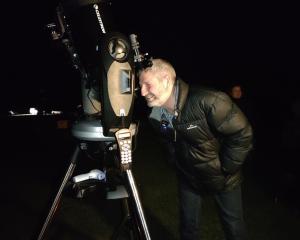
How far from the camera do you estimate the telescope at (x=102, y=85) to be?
167 cm

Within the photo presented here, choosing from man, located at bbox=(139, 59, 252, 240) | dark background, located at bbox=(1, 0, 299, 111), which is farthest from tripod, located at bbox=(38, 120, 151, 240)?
dark background, located at bbox=(1, 0, 299, 111)

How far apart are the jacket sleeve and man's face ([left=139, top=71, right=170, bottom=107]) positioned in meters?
0.34

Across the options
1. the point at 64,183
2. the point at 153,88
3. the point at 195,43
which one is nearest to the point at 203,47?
the point at 195,43

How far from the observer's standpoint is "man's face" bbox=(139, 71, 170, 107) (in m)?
2.14

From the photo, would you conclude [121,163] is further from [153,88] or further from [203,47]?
[203,47]

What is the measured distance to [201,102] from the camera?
2203 mm

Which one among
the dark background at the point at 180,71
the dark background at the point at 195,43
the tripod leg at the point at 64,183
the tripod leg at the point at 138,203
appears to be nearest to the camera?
the tripod leg at the point at 138,203

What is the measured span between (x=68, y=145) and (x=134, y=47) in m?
5.71

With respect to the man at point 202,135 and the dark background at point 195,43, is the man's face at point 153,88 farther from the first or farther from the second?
the dark background at point 195,43

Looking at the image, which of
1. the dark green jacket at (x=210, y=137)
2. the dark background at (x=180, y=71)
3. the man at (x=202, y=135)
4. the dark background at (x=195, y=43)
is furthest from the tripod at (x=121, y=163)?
the dark background at (x=195, y=43)

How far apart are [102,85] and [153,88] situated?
571mm

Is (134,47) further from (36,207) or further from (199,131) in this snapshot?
(36,207)

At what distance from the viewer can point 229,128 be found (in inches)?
85.8

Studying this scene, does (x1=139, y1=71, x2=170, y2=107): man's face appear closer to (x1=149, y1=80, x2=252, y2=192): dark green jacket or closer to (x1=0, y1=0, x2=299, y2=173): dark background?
(x1=149, y1=80, x2=252, y2=192): dark green jacket
